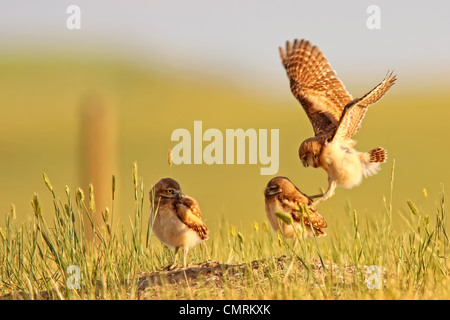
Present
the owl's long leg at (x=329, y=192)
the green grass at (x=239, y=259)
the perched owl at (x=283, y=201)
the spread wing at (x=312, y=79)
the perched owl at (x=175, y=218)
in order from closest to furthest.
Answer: the green grass at (x=239, y=259) → the perched owl at (x=175, y=218) → the perched owl at (x=283, y=201) → the owl's long leg at (x=329, y=192) → the spread wing at (x=312, y=79)

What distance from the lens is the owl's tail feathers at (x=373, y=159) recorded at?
8.53 meters

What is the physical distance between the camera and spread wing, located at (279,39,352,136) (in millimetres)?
9273

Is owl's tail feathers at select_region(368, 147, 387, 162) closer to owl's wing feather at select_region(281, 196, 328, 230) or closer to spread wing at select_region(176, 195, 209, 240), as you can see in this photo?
owl's wing feather at select_region(281, 196, 328, 230)

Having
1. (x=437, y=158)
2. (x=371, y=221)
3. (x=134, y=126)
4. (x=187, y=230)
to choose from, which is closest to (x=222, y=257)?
(x=187, y=230)

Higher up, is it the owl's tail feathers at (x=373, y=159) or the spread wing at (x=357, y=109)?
the spread wing at (x=357, y=109)

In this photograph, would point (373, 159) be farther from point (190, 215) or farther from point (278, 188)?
point (190, 215)

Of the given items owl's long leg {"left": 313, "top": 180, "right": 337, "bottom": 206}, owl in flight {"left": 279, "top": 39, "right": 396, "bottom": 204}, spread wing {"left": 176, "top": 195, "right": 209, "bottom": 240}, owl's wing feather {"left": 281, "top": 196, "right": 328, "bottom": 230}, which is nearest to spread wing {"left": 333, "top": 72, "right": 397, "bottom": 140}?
owl in flight {"left": 279, "top": 39, "right": 396, "bottom": 204}

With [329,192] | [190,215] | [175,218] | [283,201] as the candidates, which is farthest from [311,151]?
[175,218]

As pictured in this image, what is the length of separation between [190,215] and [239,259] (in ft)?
2.85

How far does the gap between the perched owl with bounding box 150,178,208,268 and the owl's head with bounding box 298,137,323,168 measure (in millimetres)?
1792

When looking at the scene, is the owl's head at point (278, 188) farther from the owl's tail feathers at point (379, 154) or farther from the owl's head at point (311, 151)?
the owl's tail feathers at point (379, 154)

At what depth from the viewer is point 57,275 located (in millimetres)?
7145

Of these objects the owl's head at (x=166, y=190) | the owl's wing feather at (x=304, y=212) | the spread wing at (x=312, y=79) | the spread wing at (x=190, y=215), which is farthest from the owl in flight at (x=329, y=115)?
the owl's head at (x=166, y=190)

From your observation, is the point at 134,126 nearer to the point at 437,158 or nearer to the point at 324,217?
the point at 437,158
